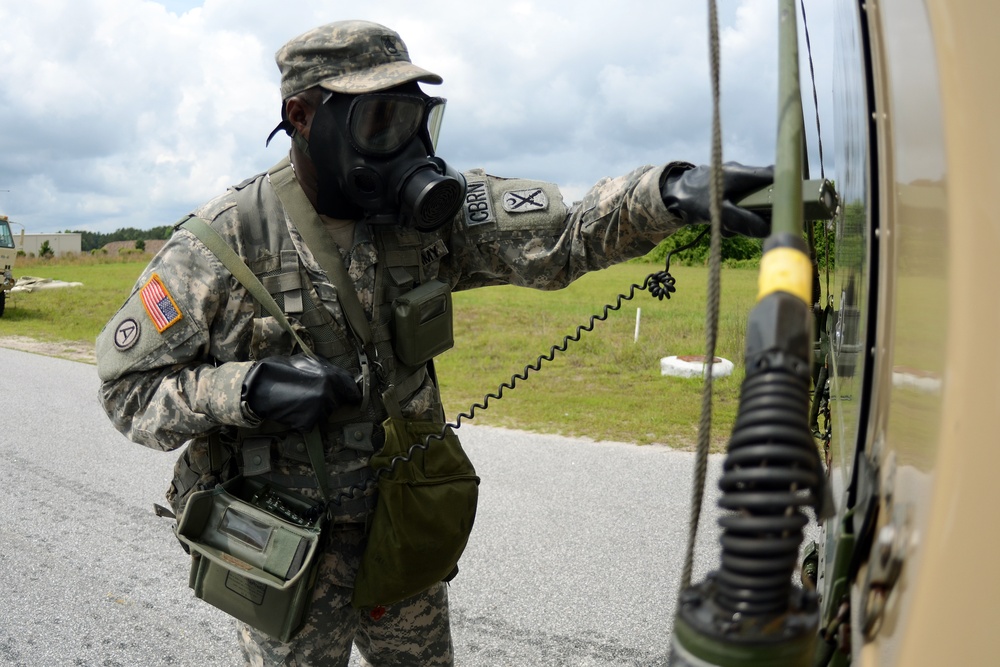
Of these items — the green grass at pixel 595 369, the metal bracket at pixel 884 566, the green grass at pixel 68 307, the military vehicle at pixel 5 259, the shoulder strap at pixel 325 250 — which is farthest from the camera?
the military vehicle at pixel 5 259

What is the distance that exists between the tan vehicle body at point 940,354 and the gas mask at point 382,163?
1.37 metres

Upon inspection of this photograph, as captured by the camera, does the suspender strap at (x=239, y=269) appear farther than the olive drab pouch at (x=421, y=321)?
No

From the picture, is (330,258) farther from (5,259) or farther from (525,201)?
(5,259)

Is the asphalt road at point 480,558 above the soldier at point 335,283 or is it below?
below

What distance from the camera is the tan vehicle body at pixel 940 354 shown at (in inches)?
26.6

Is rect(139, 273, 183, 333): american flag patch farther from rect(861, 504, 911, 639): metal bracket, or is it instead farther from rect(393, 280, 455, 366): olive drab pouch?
rect(861, 504, 911, 639): metal bracket

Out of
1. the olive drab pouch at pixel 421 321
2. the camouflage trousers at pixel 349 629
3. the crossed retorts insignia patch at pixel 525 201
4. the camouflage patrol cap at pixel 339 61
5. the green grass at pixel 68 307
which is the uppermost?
the camouflage patrol cap at pixel 339 61

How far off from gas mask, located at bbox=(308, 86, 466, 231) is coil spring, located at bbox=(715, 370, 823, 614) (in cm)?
143

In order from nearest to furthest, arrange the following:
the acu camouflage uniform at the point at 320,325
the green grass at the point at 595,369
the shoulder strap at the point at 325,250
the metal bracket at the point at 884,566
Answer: the metal bracket at the point at 884,566, the acu camouflage uniform at the point at 320,325, the shoulder strap at the point at 325,250, the green grass at the point at 595,369

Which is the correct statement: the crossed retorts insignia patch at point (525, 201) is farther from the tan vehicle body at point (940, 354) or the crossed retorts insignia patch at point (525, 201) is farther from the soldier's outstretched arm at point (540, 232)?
the tan vehicle body at point (940, 354)

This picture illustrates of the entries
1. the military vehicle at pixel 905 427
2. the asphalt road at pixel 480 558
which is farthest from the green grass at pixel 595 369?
the military vehicle at pixel 905 427

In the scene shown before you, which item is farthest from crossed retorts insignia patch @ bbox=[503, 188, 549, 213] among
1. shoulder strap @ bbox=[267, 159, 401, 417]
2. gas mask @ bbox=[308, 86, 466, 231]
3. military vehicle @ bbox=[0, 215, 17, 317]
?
military vehicle @ bbox=[0, 215, 17, 317]

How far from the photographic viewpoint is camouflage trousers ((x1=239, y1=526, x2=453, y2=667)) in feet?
7.57

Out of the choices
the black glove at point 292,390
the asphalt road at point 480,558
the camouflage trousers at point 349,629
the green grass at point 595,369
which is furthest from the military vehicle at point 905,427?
the asphalt road at point 480,558
